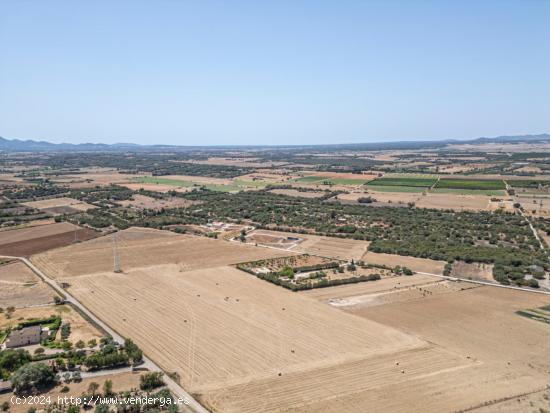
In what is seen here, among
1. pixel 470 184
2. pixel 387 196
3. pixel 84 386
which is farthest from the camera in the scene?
pixel 470 184

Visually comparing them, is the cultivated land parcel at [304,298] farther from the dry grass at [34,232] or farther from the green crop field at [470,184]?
the green crop field at [470,184]

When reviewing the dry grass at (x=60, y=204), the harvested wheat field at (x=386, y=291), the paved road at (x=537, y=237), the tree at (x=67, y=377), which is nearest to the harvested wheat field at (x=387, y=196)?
the paved road at (x=537, y=237)

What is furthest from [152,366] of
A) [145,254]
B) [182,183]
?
[182,183]

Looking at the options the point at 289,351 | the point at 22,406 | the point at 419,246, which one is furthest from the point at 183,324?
the point at 419,246

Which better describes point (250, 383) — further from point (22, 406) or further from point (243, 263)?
point (243, 263)

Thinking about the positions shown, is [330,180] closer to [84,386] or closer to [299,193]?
[299,193]

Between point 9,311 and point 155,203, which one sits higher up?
point 155,203

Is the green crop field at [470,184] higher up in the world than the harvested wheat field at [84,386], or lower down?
higher up

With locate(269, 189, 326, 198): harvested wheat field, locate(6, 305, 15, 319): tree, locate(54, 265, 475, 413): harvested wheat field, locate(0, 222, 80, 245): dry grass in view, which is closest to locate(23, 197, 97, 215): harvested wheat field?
locate(0, 222, 80, 245): dry grass
